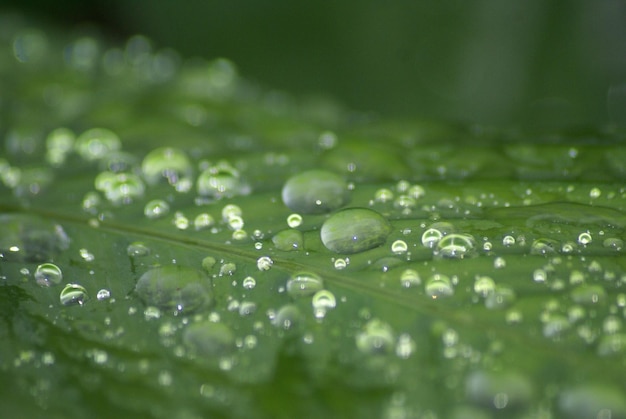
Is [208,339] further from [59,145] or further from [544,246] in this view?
[59,145]

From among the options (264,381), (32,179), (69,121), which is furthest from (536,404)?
(69,121)

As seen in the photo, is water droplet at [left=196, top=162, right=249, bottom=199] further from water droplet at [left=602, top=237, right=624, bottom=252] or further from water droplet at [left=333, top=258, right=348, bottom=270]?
water droplet at [left=602, top=237, right=624, bottom=252]

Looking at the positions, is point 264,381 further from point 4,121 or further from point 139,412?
point 4,121

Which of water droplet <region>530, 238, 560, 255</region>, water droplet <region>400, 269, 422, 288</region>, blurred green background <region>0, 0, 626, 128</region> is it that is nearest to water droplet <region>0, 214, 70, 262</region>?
water droplet <region>400, 269, 422, 288</region>

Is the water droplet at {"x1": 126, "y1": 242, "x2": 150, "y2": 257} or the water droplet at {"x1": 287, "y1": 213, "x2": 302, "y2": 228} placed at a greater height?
the water droplet at {"x1": 287, "y1": 213, "x2": 302, "y2": 228}

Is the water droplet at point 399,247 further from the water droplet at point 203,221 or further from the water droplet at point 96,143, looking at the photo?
the water droplet at point 96,143

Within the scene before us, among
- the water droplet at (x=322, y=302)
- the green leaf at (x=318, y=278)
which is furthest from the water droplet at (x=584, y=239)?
the water droplet at (x=322, y=302)

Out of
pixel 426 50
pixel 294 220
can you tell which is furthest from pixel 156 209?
pixel 426 50

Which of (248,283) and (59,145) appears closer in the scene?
(248,283)
